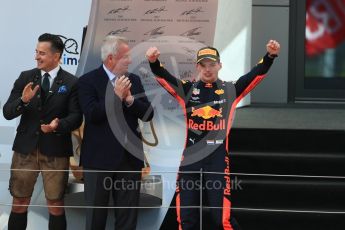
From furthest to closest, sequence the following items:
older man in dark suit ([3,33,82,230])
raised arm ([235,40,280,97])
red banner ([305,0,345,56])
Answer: red banner ([305,0,345,56]) → older man in dark suit ([3,33,82,230]) → raised arm ([235,40,280,97])

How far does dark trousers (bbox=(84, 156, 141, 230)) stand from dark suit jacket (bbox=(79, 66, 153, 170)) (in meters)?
0.08

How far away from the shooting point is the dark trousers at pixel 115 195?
4.36 meters

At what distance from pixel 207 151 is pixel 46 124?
116 cm

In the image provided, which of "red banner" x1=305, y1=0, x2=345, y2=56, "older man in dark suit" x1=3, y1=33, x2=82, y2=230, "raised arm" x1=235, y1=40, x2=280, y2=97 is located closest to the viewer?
"raised arm" x1=235, y1=40, x2=280, y2=97

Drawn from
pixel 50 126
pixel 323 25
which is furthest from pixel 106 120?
pixel 323 25

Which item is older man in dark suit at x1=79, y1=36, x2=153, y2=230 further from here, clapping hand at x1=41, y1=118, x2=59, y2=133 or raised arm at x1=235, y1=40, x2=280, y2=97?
raised arm at x1=235, y1=40, x2=280, y2=97

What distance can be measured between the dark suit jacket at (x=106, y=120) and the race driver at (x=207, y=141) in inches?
12.3

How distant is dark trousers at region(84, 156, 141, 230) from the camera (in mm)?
4363

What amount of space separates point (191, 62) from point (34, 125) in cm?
136

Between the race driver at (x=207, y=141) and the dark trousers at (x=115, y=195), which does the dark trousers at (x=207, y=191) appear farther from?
the dark trousers at (x=115, y=195)

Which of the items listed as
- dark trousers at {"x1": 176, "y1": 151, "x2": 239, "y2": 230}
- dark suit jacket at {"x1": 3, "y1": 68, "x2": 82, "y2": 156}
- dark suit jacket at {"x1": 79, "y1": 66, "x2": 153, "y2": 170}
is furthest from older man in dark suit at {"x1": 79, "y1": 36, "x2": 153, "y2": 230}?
dark trousers at {"x1": 176, "y1": 151, "x2": 239, "y2": 230}

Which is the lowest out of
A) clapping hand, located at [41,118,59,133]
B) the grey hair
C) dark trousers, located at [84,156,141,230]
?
dark trousers, located at [84,156,141,230]

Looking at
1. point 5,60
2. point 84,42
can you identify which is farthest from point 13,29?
point 84,42

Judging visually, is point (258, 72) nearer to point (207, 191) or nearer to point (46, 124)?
point (207, 191)
